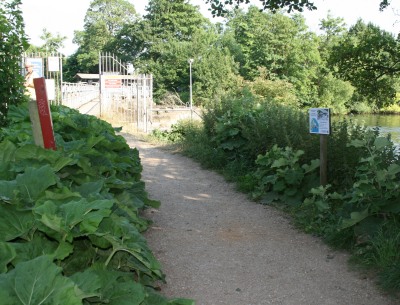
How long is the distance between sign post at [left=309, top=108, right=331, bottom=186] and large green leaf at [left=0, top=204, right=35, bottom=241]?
518 centimetres

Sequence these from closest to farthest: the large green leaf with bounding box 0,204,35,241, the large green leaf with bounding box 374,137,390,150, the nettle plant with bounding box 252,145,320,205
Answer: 1. the large green leaf with bounding box 0,204,35,241
2. the large green leaf with bounding box 374,137,390,150
3. the nettle plant with bounding box 252,145,320,205

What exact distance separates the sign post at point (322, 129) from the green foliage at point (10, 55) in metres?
3.93

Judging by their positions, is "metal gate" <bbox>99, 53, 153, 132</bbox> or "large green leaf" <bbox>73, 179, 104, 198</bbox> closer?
"large green leaf" <bbox>73, 179, 104, 198</bbox>

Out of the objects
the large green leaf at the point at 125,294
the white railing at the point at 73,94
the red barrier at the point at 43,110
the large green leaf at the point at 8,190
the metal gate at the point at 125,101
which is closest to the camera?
the large green leaf at the point at 125,294

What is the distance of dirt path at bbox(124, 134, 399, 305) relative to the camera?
4.52 meters

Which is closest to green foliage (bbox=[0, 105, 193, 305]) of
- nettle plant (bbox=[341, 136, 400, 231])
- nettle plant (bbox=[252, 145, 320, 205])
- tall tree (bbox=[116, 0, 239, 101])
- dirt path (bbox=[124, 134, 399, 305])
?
dirt path (bbox=[124, 134, 399, 305])

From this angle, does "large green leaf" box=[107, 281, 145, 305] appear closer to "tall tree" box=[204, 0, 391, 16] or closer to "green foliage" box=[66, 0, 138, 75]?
"tall tree" box=[204, 0, 391, 16]

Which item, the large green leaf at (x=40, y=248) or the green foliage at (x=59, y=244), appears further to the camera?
the large green leaf at (x=40, y=248)

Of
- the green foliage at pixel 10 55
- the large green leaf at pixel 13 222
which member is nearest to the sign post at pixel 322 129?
the green foliage at pixel 10 55

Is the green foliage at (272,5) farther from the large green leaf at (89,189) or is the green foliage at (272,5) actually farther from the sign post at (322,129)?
the large green leaf at (89,189)

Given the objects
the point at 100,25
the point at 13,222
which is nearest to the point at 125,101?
the point at 13,222

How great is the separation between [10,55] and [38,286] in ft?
17.2

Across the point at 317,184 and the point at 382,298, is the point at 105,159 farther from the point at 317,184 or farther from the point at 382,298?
the point at 317,184

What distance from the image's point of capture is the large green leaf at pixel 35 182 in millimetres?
2742
